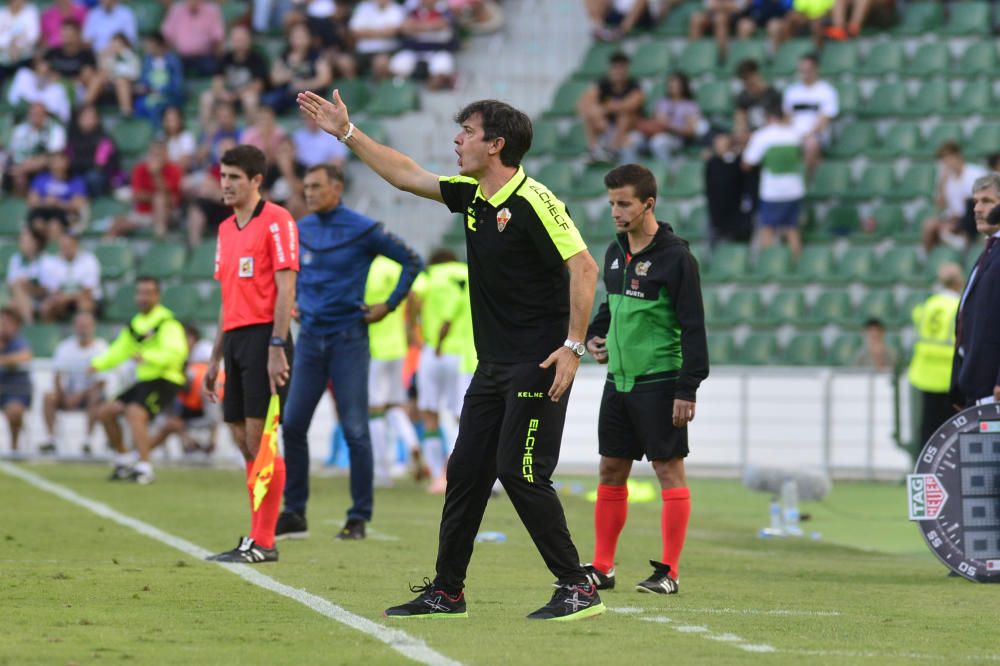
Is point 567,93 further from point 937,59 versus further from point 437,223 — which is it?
point 937,59

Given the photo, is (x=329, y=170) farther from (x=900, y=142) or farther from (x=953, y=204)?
(x=900, y=142)

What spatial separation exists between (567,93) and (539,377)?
1717 cm

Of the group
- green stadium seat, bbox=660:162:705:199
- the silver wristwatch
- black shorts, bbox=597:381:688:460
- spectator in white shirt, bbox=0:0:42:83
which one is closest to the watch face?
black shorts, bbox=597:381:688:460

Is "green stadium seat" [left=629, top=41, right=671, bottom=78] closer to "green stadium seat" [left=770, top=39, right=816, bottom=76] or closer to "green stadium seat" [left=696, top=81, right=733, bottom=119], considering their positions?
"green stadium seat" [left=696, top=81, right=733, bottom=119]

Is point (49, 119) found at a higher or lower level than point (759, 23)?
lower

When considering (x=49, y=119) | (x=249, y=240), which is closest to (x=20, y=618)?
(x=249, y=240)

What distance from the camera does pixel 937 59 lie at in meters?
22.7

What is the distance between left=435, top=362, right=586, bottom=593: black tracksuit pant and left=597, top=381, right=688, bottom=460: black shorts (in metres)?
1.21

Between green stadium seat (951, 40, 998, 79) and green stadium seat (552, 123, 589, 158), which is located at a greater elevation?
green stadium seat (951, 40, 998, 79)

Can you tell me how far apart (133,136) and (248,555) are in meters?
15.9

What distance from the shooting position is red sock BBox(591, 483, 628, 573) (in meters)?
8.71

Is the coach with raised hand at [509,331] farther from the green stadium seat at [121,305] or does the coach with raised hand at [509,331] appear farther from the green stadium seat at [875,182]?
the green stadium seat at [875,182]

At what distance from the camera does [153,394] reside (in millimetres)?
16547

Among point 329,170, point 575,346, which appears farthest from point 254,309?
point 575,346
